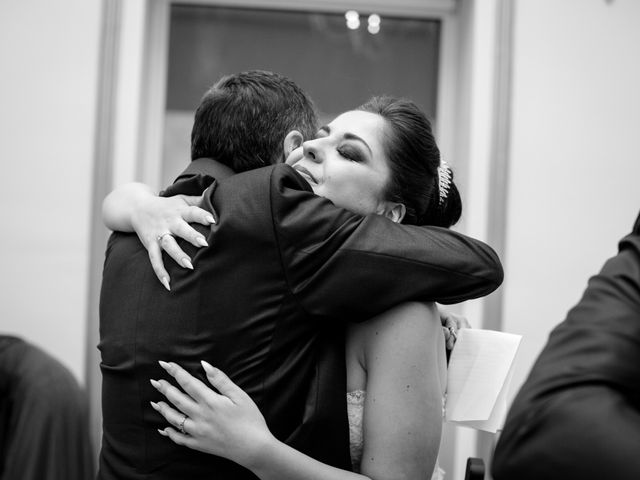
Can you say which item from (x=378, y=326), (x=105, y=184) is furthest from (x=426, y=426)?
(x=105, y=184)

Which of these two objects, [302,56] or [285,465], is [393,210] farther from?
[302,56]

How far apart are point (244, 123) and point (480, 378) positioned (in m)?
0.63

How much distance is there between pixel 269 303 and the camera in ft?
3.53

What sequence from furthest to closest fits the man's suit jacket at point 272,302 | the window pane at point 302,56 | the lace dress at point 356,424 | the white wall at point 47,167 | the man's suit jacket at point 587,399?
the window pane at point 302,56
the white wall at point 47,167
the lace dress at point 356,424
the man's suit jacket at point 272,302
the man's suit jacket at point 587,399

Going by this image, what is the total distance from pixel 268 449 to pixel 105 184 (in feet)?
6.09

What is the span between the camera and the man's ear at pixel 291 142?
54.2 inches

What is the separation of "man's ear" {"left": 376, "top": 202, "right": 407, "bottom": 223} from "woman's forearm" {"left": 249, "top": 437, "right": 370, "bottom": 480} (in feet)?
1.51

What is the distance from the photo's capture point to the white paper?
1327 mm

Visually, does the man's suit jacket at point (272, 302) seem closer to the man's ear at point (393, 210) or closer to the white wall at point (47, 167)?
the man's ear at point (393, 210)

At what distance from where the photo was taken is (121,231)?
50.9 inches

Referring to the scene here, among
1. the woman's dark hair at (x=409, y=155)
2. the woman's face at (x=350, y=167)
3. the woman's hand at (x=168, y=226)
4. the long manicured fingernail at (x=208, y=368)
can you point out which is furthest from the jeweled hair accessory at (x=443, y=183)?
the long manicured fingernail at (x=208, y=368)

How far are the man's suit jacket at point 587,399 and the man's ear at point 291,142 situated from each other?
85cm

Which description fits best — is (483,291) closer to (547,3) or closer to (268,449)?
(268,449)

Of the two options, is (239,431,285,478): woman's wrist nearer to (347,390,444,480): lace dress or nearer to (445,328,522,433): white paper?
(347,390,444,480): lace dress
